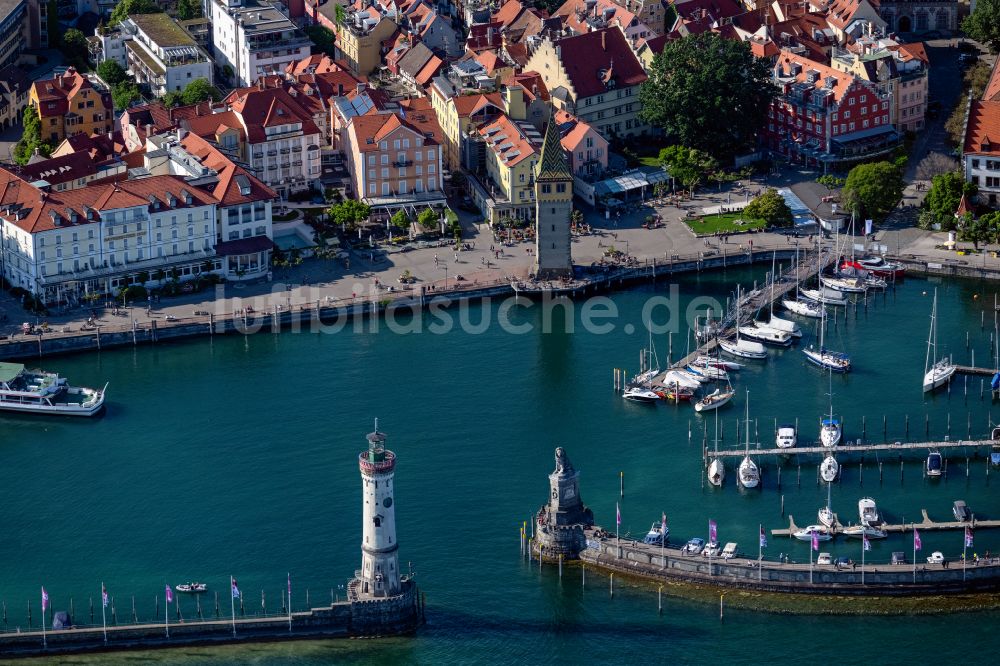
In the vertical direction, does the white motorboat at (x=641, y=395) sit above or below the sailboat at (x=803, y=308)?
below

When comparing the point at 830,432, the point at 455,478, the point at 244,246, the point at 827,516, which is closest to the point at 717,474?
the point at 827,516

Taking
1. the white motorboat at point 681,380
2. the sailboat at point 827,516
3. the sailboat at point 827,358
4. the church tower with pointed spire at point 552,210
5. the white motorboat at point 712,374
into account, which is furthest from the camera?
the church tower with pointed spire at point 552,210

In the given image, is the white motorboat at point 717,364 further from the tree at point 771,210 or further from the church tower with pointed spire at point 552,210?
the tree at point 771,210

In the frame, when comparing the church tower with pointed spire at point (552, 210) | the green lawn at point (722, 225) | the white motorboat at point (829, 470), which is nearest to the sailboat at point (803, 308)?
the green lawn at point (722, 225)

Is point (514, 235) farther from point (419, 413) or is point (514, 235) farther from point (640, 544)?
point (640, 544)

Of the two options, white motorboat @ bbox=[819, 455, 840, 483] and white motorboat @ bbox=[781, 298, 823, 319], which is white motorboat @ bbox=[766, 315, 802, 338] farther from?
white motorboat @ bbox=[819, 455, 840, 483]

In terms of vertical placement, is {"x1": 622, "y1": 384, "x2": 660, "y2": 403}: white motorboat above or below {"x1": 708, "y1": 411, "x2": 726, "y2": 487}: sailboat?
above

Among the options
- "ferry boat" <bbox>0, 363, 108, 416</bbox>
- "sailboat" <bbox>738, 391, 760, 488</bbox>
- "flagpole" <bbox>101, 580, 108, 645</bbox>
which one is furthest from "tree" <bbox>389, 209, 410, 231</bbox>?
"flagpole" <bbox>101, 580, 108, 645</bbox>
